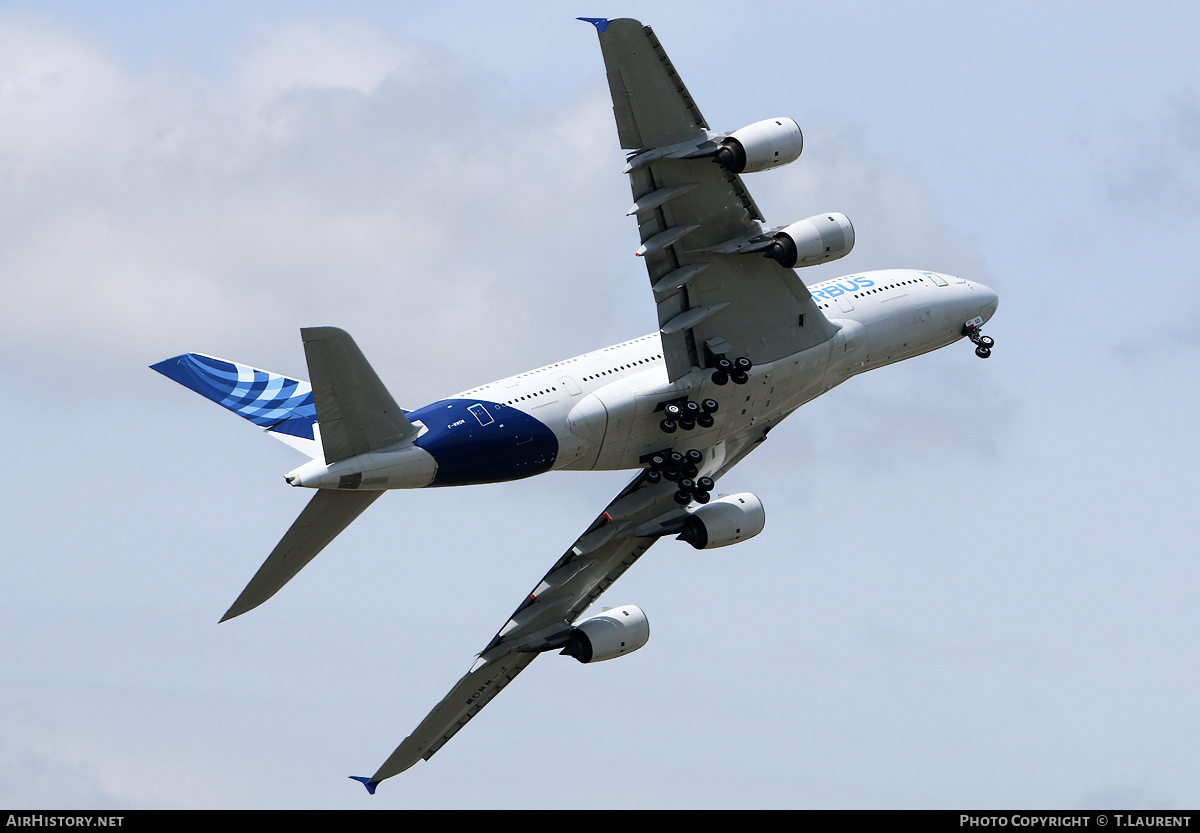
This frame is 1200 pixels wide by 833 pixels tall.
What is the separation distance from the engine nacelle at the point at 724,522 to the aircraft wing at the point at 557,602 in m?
1.30

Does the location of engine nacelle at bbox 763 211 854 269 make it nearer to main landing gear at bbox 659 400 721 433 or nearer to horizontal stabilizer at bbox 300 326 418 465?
main landing gear at bbox 659 400 721 433

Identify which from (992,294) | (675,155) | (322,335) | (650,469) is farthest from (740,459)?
(322,335)

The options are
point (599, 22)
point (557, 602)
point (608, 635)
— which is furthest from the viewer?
point (557, 602)

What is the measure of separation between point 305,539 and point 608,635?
12.6 metres

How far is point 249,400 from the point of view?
149ft

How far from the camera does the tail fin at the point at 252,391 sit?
147 feet

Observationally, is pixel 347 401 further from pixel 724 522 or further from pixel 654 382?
pixel 724 522

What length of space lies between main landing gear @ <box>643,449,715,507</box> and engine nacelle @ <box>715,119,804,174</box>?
9.16 meters

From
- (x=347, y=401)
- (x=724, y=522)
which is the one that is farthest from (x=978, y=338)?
(x=347, y=401)

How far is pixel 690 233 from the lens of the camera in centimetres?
4303

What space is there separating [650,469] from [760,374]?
411cm

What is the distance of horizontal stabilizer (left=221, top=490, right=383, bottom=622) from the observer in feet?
141

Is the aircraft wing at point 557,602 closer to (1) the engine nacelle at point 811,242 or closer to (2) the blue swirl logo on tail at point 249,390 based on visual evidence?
(1) the engine nacelle at point 811,242

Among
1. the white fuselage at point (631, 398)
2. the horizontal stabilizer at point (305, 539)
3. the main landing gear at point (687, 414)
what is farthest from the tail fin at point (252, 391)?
the main landing gear at point (687, 414)
